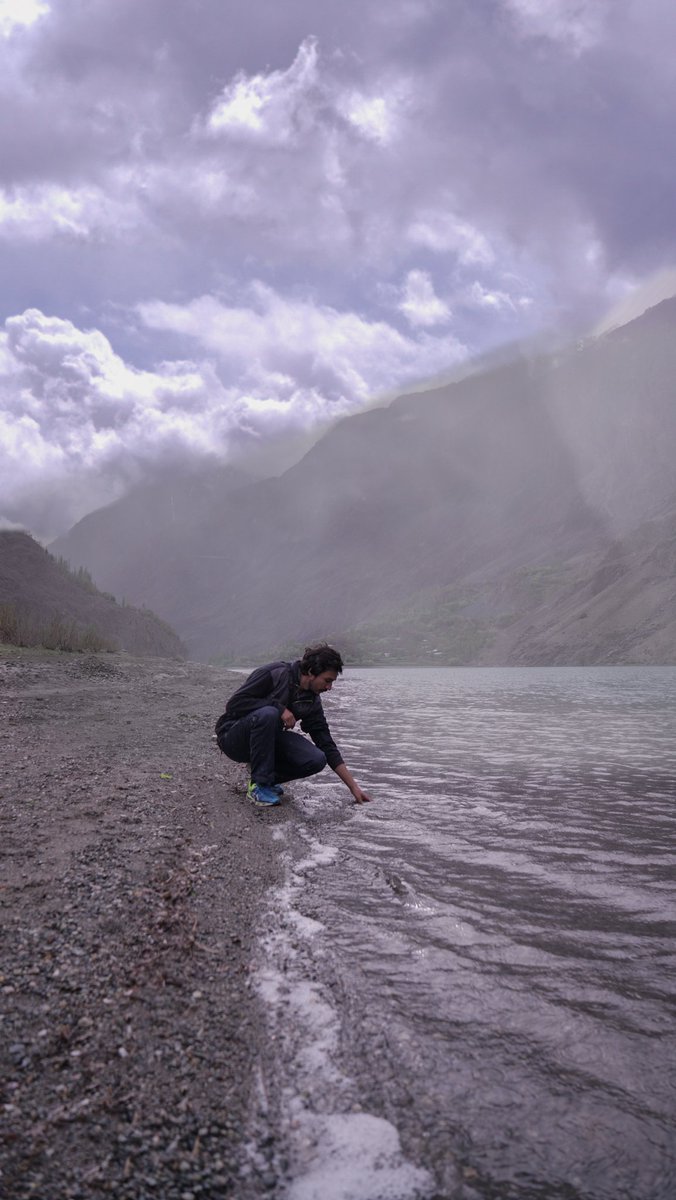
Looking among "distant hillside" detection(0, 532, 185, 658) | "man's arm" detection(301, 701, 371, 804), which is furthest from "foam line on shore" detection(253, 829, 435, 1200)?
"distant hillside" detection(0, 532, 185, 658)

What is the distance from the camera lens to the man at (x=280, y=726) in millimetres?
9383

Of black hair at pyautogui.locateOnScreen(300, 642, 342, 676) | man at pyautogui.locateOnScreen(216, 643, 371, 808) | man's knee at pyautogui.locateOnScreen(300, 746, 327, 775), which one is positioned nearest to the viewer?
black hair at pyautogui.locateOnScreen(300, 642, 342, 676)

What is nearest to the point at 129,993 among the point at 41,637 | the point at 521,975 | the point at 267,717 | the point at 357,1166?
the point at 357,1166

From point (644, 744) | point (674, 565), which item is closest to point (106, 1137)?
point (644, 744)

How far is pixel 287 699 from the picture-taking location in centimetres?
952

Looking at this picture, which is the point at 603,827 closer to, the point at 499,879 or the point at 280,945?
the point at 499,879

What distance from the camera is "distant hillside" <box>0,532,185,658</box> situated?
264 feet

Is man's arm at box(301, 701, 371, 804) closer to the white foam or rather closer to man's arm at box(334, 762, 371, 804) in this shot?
man's arm at box(334, 762, 371, 804)

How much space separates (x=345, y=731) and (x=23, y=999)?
18106mm

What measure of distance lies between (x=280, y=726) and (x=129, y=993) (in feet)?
→ 18.0

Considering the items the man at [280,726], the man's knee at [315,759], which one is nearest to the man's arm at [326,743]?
→ the man at [280,726]

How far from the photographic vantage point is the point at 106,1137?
2984 mm

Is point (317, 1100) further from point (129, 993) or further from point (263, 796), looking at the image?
point (263, 796)

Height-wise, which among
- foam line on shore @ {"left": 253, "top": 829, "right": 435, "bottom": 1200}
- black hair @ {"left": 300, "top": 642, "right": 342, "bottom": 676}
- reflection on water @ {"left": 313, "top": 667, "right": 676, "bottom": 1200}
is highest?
black hair @ {"left": 300, "top": 642, "right": 342, "bottom": 676}
